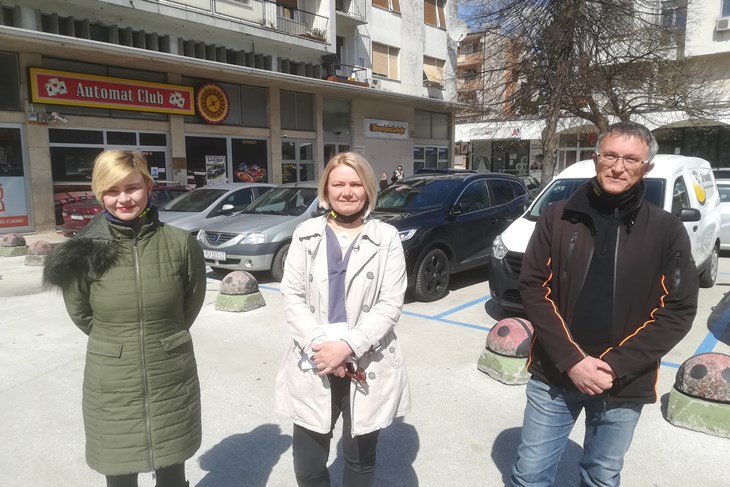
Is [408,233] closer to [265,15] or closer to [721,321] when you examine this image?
[721,321]

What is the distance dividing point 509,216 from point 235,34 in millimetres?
13088

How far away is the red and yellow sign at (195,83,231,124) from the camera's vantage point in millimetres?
17391

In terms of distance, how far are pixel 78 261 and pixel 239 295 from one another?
4.56 metres

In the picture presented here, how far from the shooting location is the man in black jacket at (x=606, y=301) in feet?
6.52

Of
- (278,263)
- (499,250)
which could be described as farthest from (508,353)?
(278,263)

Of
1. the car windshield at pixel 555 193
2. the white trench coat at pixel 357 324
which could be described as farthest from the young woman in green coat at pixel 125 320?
the car windshield at pixel 555 193

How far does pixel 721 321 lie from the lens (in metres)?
5.11

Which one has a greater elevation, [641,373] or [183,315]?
[183,315]

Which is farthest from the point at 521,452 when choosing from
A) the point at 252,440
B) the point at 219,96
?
the point at 219,96

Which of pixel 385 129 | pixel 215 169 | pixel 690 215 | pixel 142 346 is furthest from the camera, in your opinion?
pixel 385 129

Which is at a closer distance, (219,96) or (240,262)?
(240,262)

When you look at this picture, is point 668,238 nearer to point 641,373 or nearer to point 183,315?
point 641,373

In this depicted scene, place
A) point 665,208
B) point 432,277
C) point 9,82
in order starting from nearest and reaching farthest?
point 665,208 < point 432,277 < point 9,82

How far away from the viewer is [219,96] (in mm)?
18016
